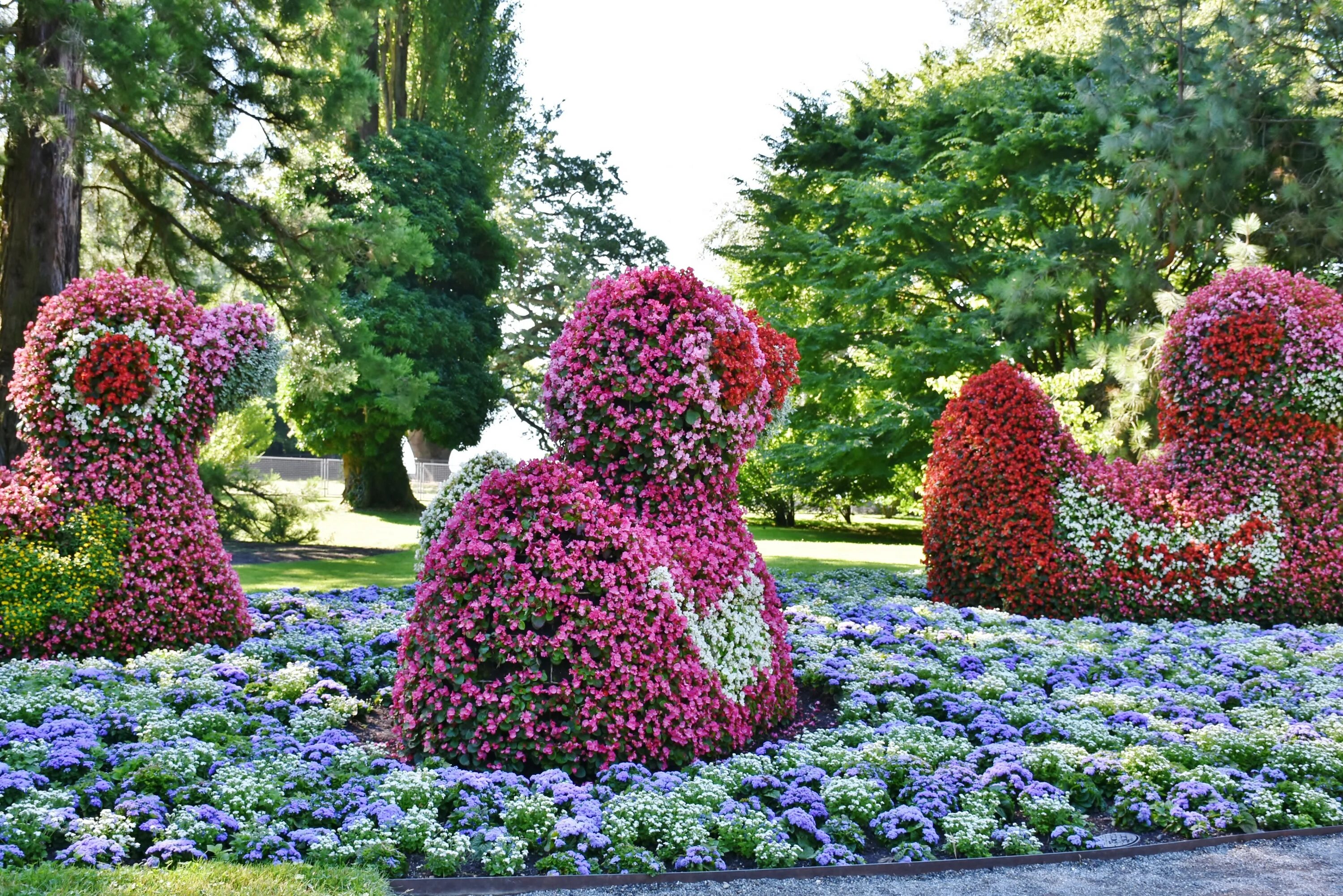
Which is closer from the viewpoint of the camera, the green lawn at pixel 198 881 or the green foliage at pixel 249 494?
the green lawn at pixel 198 881

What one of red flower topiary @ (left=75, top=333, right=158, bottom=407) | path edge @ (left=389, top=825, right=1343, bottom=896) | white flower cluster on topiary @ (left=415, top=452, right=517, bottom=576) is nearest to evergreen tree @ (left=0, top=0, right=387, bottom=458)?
red flower topiary @ (left=75, top=333, right=158, bottom=407)

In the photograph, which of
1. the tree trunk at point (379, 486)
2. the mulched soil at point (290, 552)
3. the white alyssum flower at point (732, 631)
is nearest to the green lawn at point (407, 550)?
the mulched soil at point (290, 552)

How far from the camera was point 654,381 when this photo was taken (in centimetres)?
568

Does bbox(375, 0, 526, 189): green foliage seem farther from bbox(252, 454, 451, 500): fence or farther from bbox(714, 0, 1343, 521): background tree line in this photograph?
bbox(252, 454, 451, 500): fence

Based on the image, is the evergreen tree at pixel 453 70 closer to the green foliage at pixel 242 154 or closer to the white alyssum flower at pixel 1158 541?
the green foliage at pixel 242 154

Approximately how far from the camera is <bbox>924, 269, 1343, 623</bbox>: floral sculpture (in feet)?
30.4

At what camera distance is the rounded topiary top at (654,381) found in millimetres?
5684

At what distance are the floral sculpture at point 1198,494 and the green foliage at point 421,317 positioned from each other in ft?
40.2

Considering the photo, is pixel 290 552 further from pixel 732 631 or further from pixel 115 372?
pixel 732 631

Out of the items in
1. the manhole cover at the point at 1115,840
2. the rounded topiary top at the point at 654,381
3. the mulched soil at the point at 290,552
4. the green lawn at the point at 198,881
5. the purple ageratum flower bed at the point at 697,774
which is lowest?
the manhole cover at the point at 1115,840

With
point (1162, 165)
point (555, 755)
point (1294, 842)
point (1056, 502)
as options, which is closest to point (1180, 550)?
point (1056, 502)

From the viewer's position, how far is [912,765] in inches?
200

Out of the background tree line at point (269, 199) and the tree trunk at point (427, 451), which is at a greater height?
the background tree line at point (269, 199)

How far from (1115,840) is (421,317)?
65.1 ft
